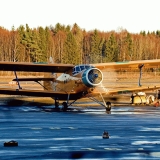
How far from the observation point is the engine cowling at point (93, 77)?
896 inches

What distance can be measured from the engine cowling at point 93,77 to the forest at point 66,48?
79.6 meters

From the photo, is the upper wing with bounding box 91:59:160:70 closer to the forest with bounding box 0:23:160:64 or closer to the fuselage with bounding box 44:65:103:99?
the fuselage with bounding box 44:65:103:99

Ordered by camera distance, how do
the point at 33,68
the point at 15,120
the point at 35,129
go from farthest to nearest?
the point at 33,68, the point at 15,120, the point at 35,129

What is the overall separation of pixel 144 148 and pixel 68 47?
3981 inches

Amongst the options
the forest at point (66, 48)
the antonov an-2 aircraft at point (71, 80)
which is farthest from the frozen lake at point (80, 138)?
the forest at point (66, 48)

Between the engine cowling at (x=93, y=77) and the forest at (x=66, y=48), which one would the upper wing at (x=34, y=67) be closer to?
the engine cowling at (x=93, y=77)

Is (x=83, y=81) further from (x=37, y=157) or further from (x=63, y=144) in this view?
(x=37, y=157)

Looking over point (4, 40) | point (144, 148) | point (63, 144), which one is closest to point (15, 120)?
point (63, 144)

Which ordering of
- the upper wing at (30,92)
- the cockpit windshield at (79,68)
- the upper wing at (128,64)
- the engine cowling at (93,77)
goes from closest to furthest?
the engine cowling at (93,77) < the upper wing at (30,92) < the cockpit windshield at (79,68) < the upper wing at (128,64)

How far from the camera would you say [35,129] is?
14828mm

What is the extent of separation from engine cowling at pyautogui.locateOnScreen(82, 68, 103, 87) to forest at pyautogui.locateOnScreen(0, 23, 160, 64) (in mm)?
79633

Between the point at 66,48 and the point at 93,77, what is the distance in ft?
294

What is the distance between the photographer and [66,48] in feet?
368

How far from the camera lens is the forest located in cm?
11200
